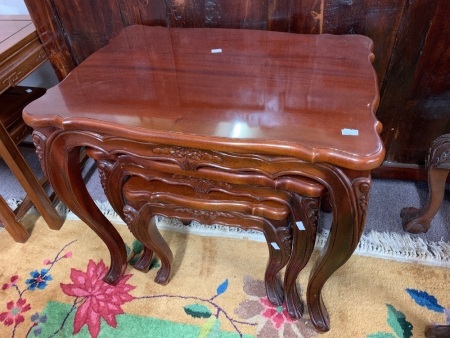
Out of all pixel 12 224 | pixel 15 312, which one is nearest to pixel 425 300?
pixel 15 312

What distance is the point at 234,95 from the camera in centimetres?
64

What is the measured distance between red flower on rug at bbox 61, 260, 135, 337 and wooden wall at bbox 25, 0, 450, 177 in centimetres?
64

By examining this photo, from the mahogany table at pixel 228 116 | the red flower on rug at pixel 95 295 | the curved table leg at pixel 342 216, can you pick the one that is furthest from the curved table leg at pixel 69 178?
the curved table leg at pixel 342 216

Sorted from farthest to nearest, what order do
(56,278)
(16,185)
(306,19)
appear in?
(16,185)
(56,278)
(306,19)

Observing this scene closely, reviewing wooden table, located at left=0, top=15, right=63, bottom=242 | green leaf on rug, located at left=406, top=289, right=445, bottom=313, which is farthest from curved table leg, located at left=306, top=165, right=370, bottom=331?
wooden table, located at left=0, top=15, right=63, bottom=242

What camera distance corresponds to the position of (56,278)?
1040 mm

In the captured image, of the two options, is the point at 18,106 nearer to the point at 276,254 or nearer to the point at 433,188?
the point at 276,254

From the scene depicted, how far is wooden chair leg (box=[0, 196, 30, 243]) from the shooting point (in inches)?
41.4

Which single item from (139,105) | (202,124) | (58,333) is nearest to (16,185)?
(58,333)

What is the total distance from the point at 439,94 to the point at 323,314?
0.67 metres

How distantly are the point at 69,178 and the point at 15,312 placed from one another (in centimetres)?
52

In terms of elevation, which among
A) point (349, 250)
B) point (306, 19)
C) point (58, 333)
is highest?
point (306, 19)

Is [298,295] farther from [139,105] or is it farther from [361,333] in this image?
[139,105]

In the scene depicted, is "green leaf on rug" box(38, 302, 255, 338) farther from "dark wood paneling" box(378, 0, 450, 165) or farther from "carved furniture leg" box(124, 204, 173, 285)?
"dark wood paneling" box(378, 0, 450, 165)
